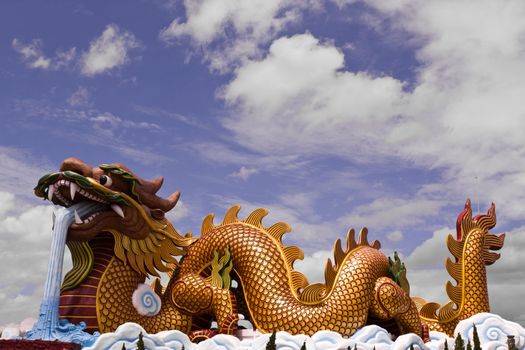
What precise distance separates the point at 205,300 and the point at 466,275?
569cm

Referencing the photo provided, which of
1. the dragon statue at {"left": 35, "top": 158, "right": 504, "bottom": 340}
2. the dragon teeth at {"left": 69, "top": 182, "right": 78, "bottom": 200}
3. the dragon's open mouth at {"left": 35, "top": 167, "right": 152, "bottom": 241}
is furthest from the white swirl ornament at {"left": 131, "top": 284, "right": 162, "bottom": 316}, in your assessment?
the dragon teeth at {"left": 69, "top": 182, "right": 78, "bottom": 200}

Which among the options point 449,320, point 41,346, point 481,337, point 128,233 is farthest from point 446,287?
point 41,346

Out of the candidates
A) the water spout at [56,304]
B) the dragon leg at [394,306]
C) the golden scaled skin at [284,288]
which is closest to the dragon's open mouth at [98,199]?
the water spout at [56,304]

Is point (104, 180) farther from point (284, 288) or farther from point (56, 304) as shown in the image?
point (284, 288)

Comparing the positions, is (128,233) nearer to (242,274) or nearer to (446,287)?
(242,274)

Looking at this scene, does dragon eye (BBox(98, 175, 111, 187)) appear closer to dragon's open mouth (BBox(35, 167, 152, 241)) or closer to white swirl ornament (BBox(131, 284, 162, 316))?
dragon's open mouth (BBox(35, 167, 152, 241))

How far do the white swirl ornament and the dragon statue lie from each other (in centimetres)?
3

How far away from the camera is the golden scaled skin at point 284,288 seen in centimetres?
1177

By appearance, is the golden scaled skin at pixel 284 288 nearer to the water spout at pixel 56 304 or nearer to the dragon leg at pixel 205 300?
the dragon leg at pixel 205 300

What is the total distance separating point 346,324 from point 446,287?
10.4 feet

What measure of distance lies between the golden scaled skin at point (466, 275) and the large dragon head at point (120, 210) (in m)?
5.68

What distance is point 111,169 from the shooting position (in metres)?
11.9

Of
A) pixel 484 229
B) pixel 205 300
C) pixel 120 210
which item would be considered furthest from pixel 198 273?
pixel 484 229

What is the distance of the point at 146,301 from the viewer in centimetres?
1187
